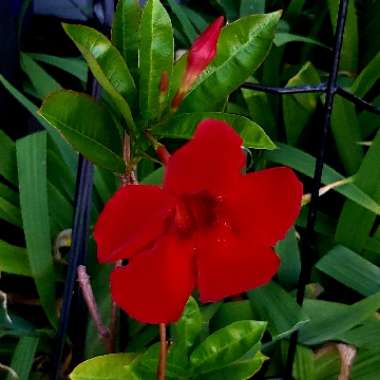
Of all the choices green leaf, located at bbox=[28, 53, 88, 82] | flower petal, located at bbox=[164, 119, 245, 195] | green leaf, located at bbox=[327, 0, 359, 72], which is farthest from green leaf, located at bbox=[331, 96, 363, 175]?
flower petal, located at bbox=[164, 119, 245, 195]

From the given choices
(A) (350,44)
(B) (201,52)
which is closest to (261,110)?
(A) (350,44)

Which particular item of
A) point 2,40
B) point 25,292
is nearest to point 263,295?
point 25,292

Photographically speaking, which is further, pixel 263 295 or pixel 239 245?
pixel 263 295

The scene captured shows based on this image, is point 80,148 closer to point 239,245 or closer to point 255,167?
point 239,245

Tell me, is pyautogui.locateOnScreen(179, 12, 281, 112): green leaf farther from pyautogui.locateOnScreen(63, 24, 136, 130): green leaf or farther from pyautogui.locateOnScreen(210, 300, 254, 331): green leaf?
pyautogui.locateOnScreen(210, 300, 254, 331): green leaf

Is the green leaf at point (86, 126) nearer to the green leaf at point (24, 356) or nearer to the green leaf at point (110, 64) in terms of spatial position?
the green leaf at point (110, 64)

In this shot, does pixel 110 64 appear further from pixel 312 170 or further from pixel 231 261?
pixel 312 170
